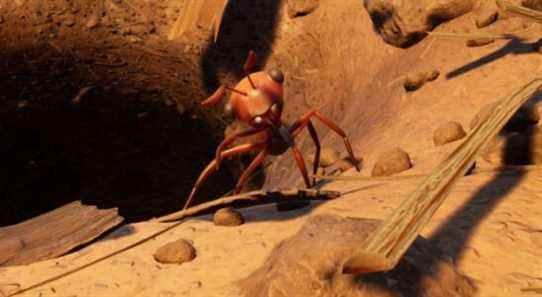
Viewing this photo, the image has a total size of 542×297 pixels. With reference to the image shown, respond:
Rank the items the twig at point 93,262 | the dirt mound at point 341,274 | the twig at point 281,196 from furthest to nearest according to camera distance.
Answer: the twig at point 281,196 < the twig at point 93,262 < the dirt mound at point 341,274

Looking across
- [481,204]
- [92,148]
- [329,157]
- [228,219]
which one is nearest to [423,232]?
[481,204]

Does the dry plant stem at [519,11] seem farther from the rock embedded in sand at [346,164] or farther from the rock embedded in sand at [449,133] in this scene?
the rock embedded in sand at [346,164]

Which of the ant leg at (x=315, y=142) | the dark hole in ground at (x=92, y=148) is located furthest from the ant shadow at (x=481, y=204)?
the dark hole in ground at (x=92, y=148)

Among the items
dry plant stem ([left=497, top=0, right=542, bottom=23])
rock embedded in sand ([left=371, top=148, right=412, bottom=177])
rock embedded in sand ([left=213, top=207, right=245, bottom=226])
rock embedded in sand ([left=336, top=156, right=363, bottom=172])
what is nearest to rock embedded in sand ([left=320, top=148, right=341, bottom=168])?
rock embedded in sand ([left=336, top=156, right=363, bottom=172])

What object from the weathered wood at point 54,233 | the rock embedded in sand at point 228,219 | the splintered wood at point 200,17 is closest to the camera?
the weathered wood at point 54,233

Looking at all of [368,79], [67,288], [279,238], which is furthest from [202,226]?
[368,79]

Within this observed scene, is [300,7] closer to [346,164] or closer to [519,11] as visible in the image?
[346,164]

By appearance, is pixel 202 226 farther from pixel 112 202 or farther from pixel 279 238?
pixel 112 202
